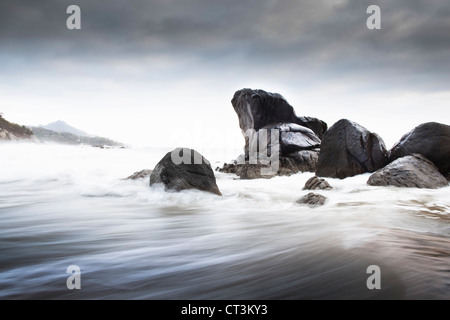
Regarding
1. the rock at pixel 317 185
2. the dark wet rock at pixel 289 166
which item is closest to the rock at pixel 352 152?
the rock at pixel 317 185

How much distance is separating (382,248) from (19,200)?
665 cm

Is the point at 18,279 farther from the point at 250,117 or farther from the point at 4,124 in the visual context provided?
the point at 4,124

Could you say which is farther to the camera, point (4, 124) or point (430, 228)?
point (4, 124)

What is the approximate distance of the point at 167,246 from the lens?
Result: 2861 mm

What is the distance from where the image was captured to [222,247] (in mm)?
2814

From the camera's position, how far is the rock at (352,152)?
345 inches

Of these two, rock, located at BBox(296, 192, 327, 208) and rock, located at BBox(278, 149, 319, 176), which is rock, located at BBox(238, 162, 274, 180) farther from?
rock, located at BBox(296, 192, 327, 208)

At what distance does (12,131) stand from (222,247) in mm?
44479

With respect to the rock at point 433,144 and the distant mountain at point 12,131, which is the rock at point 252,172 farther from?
the distant mountain at point 12,131

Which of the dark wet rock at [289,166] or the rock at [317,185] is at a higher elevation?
the dark wet rock at [289,166]

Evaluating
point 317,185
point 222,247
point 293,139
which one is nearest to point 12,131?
point 293,139
